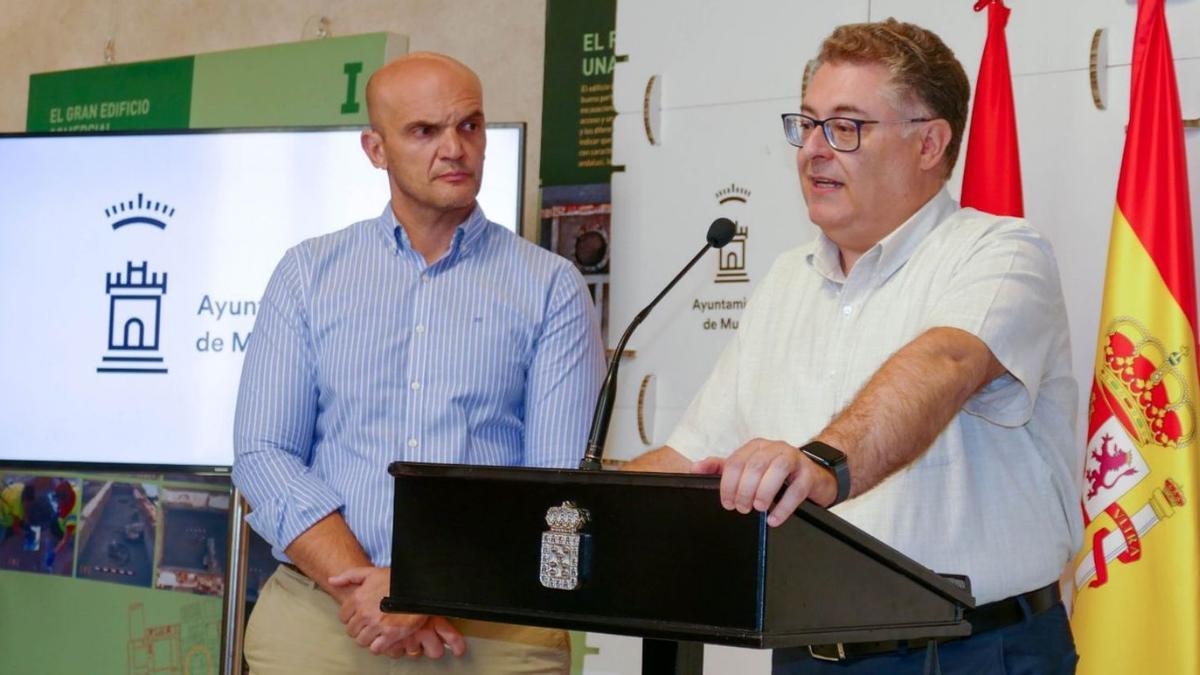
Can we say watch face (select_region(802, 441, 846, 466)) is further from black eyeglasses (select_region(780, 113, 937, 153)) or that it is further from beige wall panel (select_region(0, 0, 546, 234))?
beige wall panel (select_region(0, 0, 546, 234))

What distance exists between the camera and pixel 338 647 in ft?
8.15

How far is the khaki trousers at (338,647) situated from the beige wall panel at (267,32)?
1855 mm

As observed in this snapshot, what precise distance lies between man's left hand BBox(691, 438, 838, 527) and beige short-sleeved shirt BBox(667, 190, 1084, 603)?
59 centimetres

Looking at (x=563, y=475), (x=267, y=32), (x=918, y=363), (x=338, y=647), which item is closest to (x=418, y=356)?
(x=338, y=647)

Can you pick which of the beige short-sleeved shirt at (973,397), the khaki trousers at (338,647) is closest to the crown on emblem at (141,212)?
the khaki trousers at (338,647)

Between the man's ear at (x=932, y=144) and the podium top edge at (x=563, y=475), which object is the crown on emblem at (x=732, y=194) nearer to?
the man's ear at (x=932, y=144)

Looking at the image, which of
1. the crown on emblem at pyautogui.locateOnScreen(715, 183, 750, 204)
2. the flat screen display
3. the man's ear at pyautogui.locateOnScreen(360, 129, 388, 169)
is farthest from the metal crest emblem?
the flat screen display

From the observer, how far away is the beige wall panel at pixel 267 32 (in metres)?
4.50

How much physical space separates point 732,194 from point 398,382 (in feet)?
4.64

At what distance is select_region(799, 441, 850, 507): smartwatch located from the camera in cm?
137

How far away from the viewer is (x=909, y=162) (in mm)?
2117

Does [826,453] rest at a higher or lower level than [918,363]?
lower

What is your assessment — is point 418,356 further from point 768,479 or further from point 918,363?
point 768,479

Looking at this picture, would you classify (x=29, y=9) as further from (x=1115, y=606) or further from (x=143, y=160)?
(x=1115, y=606)
